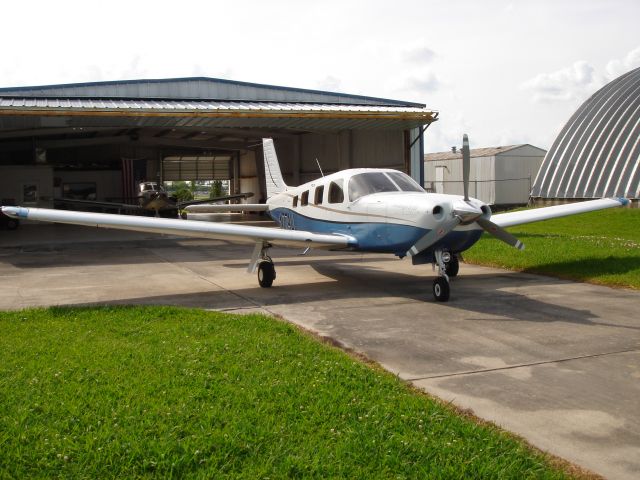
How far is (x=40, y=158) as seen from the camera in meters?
36.7

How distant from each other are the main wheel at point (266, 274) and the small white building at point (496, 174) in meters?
30.6

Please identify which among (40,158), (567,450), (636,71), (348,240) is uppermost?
(636,71)

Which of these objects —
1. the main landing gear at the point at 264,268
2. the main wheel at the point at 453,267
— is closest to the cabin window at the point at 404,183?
the main wheel at the point at 453,267

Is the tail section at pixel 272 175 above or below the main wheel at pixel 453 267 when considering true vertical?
above

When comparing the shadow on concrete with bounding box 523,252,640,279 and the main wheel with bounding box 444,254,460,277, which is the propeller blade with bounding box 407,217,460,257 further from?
the shadow on concrete with bounding box 523,252,640,279

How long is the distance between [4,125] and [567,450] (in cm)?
2585

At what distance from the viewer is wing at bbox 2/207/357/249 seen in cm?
1003

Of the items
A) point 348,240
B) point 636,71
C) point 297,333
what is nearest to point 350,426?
point 297,333

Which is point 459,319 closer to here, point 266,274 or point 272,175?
point 266,274

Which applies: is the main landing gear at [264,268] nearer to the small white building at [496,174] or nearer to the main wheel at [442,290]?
the main wheel at [442,290]

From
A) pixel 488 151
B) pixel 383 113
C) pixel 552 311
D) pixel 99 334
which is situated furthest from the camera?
pixel 488 151

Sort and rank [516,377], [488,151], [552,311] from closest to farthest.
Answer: [516,377]
[552,311]
[488,151]

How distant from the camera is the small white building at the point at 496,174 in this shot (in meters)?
42.6

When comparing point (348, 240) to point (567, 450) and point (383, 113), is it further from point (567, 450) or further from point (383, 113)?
point (383, 113)
